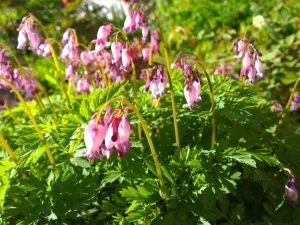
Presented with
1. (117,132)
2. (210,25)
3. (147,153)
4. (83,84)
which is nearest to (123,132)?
(117,132)

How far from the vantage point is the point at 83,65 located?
334 centimetres

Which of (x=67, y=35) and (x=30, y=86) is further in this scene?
(x=67, y=35)

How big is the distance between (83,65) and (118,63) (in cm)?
68

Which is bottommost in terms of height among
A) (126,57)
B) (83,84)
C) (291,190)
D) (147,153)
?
(291,190)

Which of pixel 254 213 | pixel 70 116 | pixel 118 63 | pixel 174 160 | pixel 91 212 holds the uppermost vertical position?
pixel 118 63

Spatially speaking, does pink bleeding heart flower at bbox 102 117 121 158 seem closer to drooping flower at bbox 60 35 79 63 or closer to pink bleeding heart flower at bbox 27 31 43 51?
pink bleeding heart flower at bbox 27 31 43 51

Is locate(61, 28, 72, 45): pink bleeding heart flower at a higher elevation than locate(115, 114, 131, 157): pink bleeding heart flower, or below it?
higher

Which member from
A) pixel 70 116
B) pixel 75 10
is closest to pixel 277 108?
pixel 70 116

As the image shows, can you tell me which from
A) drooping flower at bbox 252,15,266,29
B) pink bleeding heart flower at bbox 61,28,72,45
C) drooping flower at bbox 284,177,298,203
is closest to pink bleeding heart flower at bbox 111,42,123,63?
pink bleeding heart flower at bbox 61,28,72,45

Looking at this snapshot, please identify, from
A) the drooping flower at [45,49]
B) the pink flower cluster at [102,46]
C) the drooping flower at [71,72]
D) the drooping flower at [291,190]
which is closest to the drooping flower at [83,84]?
the pink flower cluster at [102,46]

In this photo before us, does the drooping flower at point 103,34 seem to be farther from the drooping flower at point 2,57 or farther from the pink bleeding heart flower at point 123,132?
the pink bleeding heart flower at point 123,132

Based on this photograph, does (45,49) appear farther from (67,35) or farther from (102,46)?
(102,46)

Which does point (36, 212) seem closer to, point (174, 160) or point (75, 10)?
point (174, 160)

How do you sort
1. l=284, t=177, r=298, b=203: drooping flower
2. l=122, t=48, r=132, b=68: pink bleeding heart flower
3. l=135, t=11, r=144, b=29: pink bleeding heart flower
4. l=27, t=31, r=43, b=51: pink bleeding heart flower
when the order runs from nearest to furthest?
l=284, t=177, r=298, b=203: drooping flower
l=122, t=48, r=132, b=68: pink bleeding heart flower
l=135, t=11, r=144, b=29: pink bleeding heart flower
l=27, t=31, r=43, b=51: pink bleeding heart flower
